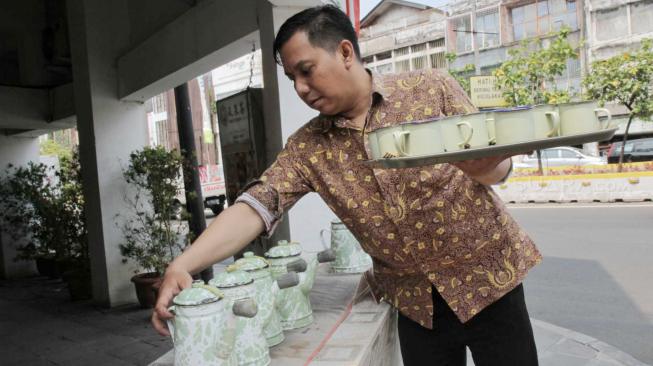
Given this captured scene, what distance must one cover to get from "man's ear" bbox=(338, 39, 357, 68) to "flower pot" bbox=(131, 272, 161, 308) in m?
4.41

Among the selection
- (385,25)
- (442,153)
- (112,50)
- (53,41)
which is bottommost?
(442,153)

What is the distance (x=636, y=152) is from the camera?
53.2 ft

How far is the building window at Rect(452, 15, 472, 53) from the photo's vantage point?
24016mm

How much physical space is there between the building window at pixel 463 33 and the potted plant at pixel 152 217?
2086cm

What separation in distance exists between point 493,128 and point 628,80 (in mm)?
13894

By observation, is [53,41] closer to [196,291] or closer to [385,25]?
[196,291]

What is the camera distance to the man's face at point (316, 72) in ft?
4.52

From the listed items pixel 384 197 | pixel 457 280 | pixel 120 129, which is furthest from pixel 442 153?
pixel 120 129

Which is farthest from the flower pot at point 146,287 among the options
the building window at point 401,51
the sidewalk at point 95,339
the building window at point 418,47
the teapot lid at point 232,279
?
the building window at point 401,51

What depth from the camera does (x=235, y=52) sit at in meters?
4.08

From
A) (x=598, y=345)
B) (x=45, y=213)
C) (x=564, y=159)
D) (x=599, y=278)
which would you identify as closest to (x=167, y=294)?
(x=598, y=345)

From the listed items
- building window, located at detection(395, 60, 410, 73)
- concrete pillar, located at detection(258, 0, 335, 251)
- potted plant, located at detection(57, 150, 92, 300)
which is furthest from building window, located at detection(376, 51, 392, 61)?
concrete pillar, located at detection(258, 0, 335, 251)

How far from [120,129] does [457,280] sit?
16.3ft

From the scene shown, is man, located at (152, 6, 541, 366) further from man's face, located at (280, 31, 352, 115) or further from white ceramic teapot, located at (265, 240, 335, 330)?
white ceramic teapot, located at (265, 240, 335, 330)
